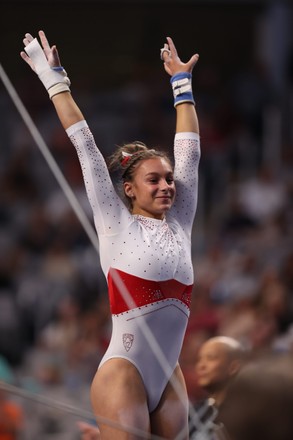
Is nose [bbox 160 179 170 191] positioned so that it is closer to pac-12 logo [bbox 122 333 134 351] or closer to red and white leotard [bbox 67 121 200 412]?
red and white leotard [bbox 67 121 200 412]

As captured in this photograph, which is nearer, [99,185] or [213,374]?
[99,185]

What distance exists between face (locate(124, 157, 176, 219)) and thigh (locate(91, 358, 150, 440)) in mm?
516

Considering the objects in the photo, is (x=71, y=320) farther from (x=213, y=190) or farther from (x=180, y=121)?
(x=180, y=121)

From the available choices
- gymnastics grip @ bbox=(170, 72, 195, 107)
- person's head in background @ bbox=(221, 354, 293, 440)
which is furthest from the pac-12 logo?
person's head in background @ bbox=(221, 354, 293, 440)

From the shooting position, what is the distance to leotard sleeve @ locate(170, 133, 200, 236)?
11.8ft

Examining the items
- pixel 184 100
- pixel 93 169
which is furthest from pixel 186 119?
pixel 93 169

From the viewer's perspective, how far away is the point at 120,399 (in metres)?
3.20

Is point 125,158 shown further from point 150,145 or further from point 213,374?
point 150,145

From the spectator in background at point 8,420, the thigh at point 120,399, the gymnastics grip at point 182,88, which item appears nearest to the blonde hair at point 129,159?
the gymnastics grip at point 182,88

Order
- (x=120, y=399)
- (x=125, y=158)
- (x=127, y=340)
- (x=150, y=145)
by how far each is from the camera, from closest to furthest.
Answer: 1. (x=120, y=399)
2. (x=127, y=340)
3. (x=125, y=158)
4. (x=150, y=145)

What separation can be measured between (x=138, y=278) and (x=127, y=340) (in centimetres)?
19

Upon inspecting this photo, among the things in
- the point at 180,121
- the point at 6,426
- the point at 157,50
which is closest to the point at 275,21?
the point at 157,50

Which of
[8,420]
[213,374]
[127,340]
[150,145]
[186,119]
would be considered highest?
[186,119]

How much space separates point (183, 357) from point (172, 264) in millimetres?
3278
